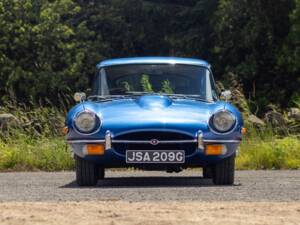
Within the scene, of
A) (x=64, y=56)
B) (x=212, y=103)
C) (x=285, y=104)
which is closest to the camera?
(x=212, y=103)

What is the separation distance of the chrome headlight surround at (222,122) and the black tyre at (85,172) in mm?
1368

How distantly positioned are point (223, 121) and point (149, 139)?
2.69 feet

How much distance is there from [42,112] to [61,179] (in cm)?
499

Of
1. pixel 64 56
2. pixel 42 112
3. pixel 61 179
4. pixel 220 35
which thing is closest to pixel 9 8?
pixel 64 56

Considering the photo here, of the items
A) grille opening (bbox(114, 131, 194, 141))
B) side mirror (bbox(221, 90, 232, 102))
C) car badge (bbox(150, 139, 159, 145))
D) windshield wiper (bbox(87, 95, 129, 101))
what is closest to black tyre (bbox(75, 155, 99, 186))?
grille opening (bbox(114, 131, 194, 141))

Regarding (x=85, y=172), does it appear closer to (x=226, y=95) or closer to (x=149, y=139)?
(x=149, y=139)

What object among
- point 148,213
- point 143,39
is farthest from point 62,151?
point 143,39

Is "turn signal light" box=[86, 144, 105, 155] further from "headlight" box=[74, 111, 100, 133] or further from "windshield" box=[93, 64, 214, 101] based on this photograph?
"windshield" box=[93, 64, 214, 101]

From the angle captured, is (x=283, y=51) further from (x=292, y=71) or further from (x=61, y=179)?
(x=61, y=179)

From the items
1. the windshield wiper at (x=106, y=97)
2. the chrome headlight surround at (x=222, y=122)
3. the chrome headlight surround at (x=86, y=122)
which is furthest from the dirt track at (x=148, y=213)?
the windshield wiper at (x=106, y=97)

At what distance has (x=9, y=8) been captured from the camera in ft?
117

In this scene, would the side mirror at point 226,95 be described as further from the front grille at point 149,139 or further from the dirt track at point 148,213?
the dirt track at point 148,213

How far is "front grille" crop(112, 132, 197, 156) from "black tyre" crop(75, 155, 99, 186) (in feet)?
1.40

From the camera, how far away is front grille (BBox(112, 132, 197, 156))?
1023 centimetres
